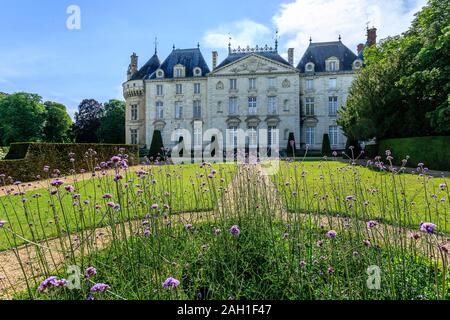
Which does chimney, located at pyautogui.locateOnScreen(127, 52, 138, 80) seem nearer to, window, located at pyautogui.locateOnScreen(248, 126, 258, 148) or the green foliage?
window, located at pyautogui.locateOnScreen(248, 126, 258, 148)

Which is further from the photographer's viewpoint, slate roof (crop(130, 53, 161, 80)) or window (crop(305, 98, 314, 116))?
slate roof (crop(130, 53, 161, 80))

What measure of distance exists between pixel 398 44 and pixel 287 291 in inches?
757

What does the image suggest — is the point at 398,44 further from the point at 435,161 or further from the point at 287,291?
the point at 287,291

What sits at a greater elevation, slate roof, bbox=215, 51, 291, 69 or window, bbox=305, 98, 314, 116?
slate roof, bbox=215, 51, 291, 69

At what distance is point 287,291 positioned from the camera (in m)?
2.49

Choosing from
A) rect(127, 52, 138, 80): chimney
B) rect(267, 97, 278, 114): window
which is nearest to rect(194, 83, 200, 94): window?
rect(267, 97, 278, 114): window

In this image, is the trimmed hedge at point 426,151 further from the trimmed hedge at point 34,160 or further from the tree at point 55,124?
the tree at point 55,124

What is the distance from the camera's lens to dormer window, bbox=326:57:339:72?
33.2m

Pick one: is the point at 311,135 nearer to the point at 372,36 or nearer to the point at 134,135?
the point at 372,36

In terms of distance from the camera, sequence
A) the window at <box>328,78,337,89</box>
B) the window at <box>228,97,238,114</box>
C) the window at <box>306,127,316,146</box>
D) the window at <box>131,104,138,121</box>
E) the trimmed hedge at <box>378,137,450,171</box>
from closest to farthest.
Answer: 1. the trimmed hedge at <box>378,137,450,171</box>
2. the window at <box>328,78,337,89</box>
3. the window at <box>306,127,316,146</box>
4. the window at <box>228,97,238,114</box>
5. the window at <box>131,104,138,121</box>

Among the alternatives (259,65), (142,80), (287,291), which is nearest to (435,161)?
(287,291)

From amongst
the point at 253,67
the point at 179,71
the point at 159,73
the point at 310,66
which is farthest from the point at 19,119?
the point at 310,66

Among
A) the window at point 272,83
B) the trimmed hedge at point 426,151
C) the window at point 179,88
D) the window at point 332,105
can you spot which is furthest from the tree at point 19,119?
the trimmed hedge at point 426,151

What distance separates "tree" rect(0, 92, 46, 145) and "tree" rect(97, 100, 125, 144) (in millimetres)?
7361
